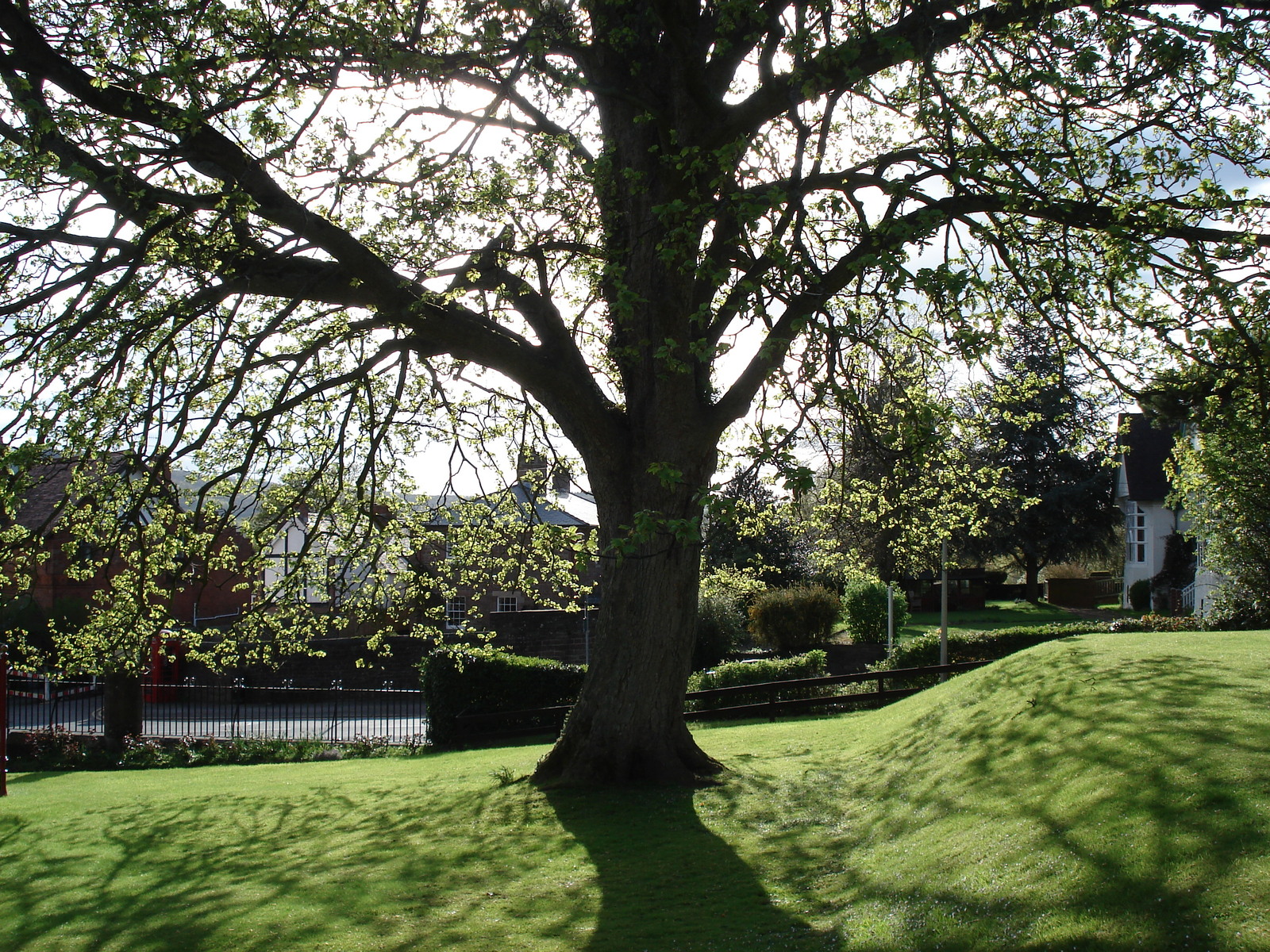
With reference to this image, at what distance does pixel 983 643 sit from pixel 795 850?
19.4 metres

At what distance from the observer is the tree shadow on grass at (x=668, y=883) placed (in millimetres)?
6492

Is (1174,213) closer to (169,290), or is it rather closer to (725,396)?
(725,396)

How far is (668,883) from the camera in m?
8.04

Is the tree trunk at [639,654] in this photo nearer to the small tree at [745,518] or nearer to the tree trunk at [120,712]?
the small tree at [745,518]

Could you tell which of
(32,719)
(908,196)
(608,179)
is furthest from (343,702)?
(908,196)

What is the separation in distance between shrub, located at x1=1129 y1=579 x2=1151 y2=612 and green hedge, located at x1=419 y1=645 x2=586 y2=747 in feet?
101

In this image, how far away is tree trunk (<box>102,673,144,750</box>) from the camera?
21.9 meters

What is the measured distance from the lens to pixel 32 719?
27.6 meters

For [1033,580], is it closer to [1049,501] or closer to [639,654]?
[1049,501]

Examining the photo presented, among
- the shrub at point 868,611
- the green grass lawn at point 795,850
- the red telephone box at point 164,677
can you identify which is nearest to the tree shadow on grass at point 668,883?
the green grass lawn at point 795,850

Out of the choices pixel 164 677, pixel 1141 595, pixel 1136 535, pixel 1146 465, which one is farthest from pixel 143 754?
pixel 1136 535

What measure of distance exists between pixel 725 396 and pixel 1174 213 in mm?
5087

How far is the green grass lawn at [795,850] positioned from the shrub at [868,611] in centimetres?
2063

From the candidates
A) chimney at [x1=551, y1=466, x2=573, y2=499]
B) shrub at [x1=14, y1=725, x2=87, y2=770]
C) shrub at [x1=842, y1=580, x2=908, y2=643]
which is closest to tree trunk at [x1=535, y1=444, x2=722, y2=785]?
chimney at [x1=551, y1=466, x2=573, y2=499]
